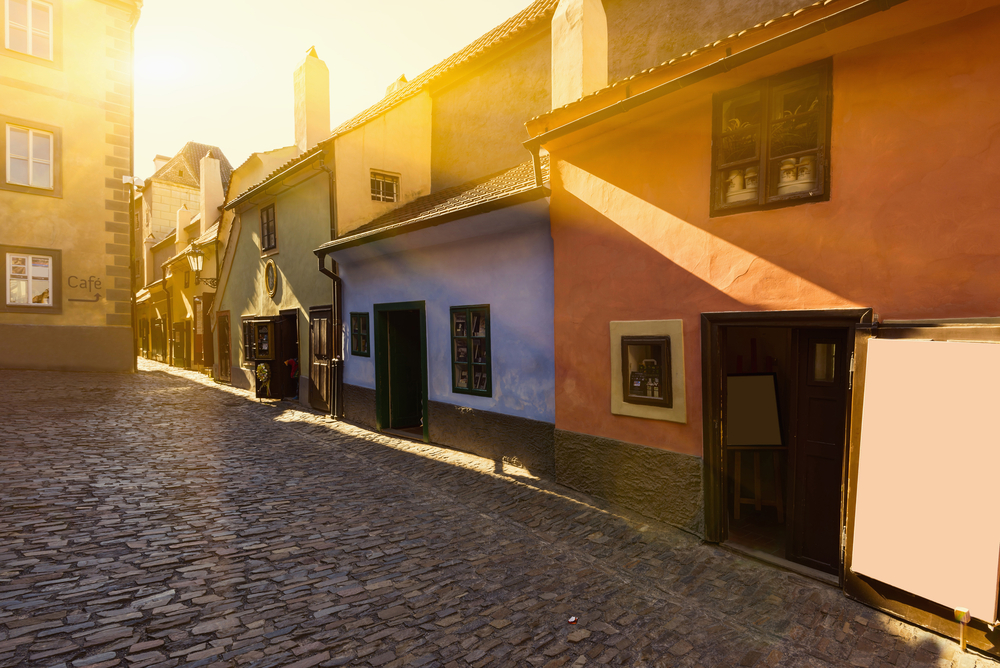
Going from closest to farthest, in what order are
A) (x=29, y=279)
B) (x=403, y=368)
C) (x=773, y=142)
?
(x=773, y=142) → (x=403, y=368) → (x=29, y=279)

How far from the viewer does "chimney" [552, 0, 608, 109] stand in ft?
23.1

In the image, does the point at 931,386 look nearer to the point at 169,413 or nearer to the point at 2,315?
the point at 169,413

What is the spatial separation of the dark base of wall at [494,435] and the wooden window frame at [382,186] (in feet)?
19.2

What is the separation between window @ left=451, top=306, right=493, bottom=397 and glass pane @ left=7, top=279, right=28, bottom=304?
13.8 m

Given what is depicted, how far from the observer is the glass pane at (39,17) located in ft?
47.8

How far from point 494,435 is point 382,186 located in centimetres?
753

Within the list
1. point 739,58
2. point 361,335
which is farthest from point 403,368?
point 739,58

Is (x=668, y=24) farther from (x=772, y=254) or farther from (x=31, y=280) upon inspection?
(x=31, y=280)

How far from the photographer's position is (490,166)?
Result: 11977 millimetres

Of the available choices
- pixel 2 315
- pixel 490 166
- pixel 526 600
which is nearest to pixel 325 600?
pixel 526 600

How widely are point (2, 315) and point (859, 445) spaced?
19.6m

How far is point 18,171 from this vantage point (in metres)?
14.7

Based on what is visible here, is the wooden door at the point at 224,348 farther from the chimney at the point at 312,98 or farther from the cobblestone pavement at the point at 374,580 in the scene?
the cobblestone pavement at the point at 374,580

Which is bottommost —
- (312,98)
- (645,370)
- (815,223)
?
(645,370)
